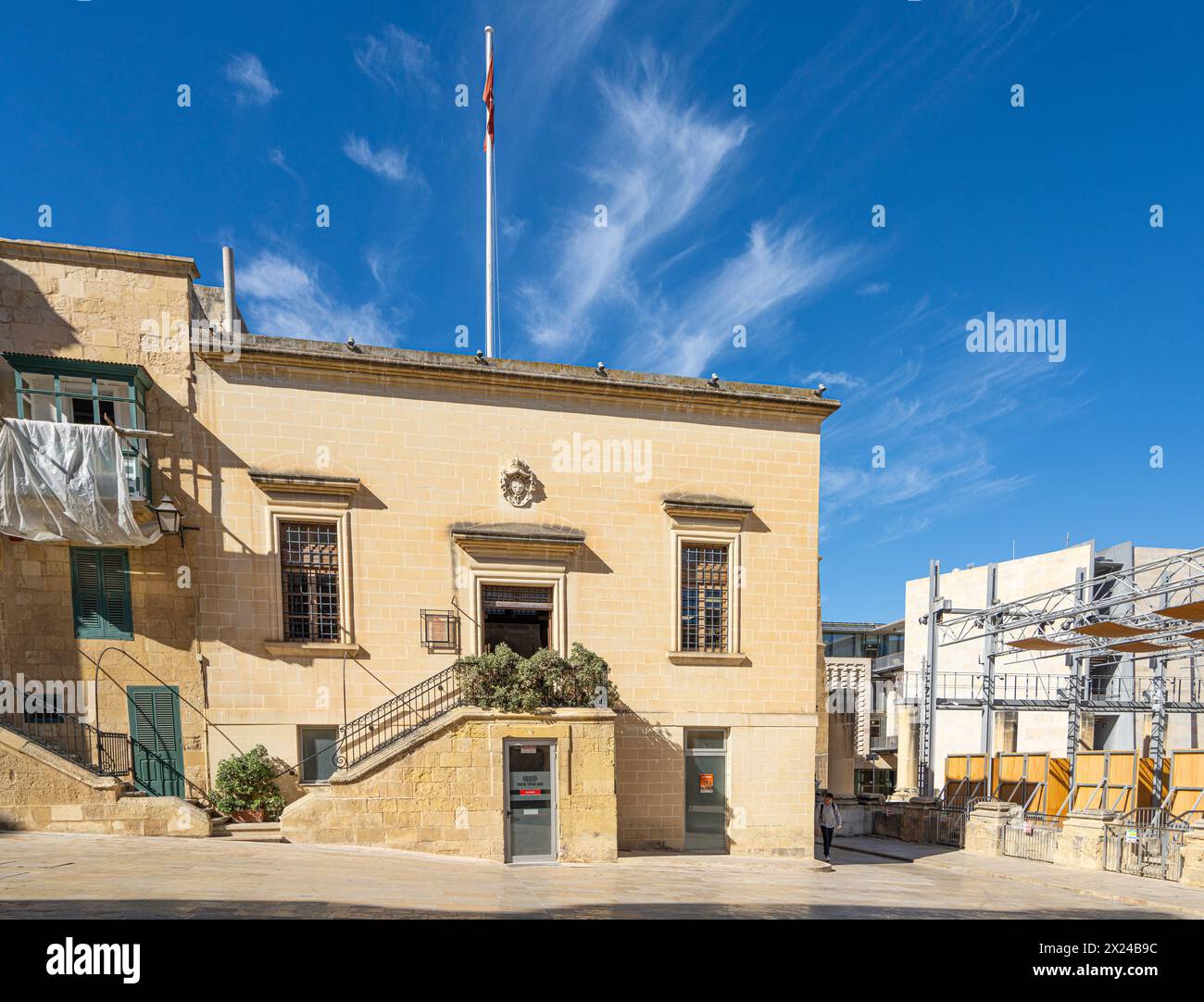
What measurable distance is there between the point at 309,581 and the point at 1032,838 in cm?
1915

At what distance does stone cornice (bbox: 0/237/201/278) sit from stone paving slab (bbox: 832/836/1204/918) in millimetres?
22130

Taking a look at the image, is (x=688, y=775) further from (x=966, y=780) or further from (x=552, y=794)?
(x=966, y=780)

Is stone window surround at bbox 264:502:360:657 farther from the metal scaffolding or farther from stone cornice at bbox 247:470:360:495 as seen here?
the metal scaffolding

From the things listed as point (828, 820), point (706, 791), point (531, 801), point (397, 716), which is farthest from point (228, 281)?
point (828, 820)

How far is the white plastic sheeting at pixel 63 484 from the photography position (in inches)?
485

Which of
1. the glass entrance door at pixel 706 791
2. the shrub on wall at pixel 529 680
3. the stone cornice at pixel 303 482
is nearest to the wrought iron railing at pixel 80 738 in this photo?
the stone cornice at pixel 303 482

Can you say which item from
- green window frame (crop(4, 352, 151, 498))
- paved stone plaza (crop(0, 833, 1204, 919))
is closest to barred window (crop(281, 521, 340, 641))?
green window frame (crop(4, 352, 151, 498))

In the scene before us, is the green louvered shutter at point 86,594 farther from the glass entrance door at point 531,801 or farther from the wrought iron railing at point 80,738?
the glass entrance door at point 531,801

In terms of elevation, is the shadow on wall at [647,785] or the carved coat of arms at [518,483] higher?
the carved coat of arms at [518,483]

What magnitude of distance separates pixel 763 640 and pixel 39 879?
13.3m

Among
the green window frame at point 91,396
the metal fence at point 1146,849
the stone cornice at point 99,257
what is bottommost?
the metal fence at point 1146,849

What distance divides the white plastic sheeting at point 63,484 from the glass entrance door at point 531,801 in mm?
8539

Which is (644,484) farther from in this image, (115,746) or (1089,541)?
(1089,541)
